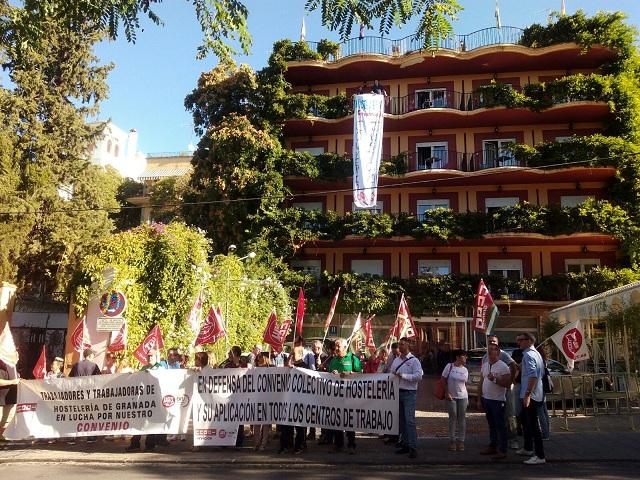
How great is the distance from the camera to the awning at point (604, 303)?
15.2m

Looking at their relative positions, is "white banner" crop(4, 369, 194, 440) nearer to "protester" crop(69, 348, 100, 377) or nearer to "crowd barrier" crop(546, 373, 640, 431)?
"protester" crop(69, 348, 100, 377)

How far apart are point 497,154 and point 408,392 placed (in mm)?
22931

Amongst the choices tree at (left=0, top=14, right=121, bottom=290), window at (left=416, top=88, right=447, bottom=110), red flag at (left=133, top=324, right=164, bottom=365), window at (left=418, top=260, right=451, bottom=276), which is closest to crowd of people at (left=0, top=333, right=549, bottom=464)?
red flag at (left=133, top=324, right=164, bottom=365)

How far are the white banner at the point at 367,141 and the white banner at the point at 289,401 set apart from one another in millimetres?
18966

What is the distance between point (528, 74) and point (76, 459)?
29284 millimetres

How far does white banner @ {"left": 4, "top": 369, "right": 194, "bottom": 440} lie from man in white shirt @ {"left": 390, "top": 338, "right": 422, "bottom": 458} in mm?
3729

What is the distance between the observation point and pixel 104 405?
31.9ft

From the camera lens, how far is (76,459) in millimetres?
8781

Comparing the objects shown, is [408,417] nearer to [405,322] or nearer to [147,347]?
[147,347]

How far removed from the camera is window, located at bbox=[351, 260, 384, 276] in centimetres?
3021

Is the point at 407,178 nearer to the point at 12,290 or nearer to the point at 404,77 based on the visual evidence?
the point at 404,77

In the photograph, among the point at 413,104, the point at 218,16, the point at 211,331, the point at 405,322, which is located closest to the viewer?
the point at 218,16

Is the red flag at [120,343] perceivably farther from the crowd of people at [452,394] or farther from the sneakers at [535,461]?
the sneakers at [535,461]

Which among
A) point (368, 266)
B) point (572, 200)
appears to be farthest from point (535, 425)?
point (572, 200)
